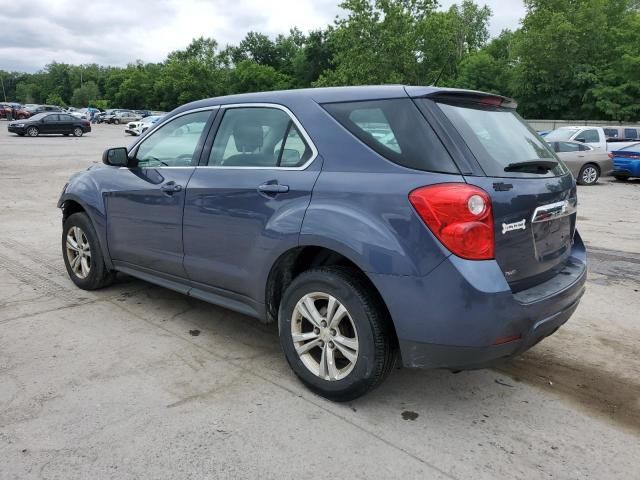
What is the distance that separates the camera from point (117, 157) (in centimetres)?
453

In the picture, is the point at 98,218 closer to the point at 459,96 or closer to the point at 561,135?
the point at 459,96

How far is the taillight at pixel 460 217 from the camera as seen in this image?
268 centimetres

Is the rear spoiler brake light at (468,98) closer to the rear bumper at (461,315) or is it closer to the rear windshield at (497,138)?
the rear windshield at (497,138)

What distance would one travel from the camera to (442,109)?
118 inches

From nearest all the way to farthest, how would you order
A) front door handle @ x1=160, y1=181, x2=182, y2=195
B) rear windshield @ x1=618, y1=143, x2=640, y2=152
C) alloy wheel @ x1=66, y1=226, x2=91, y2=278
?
front door handle @ x1=160, y1=181, x2=182, y2=195 < alloy wheel @ x1=66, y1=226, x2=91, y2=278 < rear windshield @ x1=618, y1=143, x2=640, y2=152

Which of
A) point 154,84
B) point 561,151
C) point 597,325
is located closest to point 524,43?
point 561,151

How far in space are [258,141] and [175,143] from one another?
981 millimetres

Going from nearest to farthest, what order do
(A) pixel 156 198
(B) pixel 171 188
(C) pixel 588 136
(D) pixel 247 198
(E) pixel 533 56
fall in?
(D) pixel 247 198 → (B) pixel 171 188 → (A) pixel 156 198 → (C) pixel 588 136 → (E) pixel 533 56

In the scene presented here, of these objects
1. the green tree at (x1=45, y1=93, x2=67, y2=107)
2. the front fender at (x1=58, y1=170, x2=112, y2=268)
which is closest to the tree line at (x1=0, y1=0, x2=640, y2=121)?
the front fender at (x1=58, y1=170, x2=112, y2=268)

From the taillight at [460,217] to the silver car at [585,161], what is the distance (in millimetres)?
14433

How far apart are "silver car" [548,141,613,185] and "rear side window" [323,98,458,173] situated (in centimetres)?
1419

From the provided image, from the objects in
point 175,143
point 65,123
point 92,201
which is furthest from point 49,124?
point 175,143

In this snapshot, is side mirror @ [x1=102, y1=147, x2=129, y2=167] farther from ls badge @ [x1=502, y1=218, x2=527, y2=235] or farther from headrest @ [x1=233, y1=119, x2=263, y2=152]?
ls badge @ [x1=502, y1=218, x2=527, y2=235]

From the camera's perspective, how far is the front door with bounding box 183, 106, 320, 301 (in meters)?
3.29
